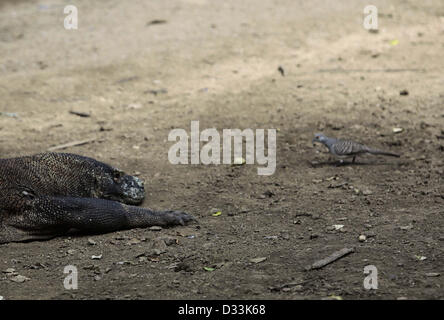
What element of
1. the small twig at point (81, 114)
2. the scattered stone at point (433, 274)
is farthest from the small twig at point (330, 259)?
the small twig at point (81, 114)

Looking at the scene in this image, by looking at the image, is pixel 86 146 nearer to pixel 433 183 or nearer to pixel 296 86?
pixel 296 86

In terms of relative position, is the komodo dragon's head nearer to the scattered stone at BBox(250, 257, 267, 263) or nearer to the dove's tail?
the scattered stone at BBox(250, 257, 267, 263)

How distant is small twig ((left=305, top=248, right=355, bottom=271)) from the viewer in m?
3.49

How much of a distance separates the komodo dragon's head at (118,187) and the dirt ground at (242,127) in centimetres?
15

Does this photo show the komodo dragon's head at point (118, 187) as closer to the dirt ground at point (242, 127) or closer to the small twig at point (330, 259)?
the dirt ground at point (242, 127)

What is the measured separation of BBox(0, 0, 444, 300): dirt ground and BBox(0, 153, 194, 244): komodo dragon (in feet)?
0.33

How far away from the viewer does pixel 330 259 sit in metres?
3.55

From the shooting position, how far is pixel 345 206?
448cm

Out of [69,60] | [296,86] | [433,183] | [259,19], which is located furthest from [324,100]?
[69,60]

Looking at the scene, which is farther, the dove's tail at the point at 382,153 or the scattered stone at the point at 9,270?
the dove's tail at the point at 382,153

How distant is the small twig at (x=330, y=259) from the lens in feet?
11.5

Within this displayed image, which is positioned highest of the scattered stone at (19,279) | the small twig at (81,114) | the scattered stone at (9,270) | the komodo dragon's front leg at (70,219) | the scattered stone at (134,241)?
the small twig at (81,114)

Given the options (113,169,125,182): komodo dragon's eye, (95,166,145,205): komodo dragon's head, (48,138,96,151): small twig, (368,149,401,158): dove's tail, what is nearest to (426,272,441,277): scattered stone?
(368,149,401,158): dove's tail
